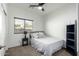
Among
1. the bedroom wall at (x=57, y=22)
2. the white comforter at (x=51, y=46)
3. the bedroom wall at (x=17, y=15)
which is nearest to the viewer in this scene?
the bedroom wall at (x=17, y=15)

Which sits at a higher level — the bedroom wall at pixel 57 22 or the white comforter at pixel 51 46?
the bedroom wall at pixel 57 22

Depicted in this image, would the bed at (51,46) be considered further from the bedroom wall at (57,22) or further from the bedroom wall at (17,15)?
the bedroom wall at (17,15)

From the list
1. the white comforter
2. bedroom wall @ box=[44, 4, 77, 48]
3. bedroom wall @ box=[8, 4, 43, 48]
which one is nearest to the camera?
bedroom wall @ box=[8, 4, 43, 48]

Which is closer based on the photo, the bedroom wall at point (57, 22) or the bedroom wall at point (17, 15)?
the bedroom wall at point (17, 15)

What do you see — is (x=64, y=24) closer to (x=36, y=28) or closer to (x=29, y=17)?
(x=36, y=28)

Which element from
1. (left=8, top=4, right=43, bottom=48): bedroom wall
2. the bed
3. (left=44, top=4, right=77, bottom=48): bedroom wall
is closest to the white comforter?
the bed

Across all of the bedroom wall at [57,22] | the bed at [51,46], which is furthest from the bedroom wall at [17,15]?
the bed at [51,46]

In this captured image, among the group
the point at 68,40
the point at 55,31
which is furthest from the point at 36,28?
the point at 68,40

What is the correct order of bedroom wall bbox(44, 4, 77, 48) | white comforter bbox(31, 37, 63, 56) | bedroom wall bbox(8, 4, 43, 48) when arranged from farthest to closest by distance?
1. bedroom wall bbox(44, 4, 77, 48)
2. white comforter bbox(31, 37, 63, 56)
3. bedroom wall bbox(8, 4, 43, 48)

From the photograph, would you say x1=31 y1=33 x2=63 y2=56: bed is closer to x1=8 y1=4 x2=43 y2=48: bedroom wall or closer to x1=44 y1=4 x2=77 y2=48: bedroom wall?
x1=44 y1=4 x2=77 y2=48: bedroom wall

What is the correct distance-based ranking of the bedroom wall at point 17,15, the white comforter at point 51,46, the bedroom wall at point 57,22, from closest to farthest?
1. the bedroom wall at point 17,15
2. the white comforter at point 51,46
3. the bedroom wall at point 57,22

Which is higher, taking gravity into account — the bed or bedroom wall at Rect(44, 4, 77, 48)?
bedroom wall at Rect(44, 4, 77, 48)

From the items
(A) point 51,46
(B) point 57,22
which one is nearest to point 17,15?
(B) point 57,22

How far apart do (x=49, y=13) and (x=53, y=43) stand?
104cm
